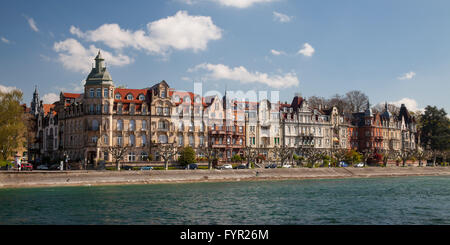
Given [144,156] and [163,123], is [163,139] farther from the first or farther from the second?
[144,156]

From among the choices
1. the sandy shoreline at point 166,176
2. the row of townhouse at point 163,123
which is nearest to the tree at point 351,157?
the sandy shoreline at point 166,176

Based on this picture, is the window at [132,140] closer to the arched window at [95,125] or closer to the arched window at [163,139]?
the arched window at [163,139]

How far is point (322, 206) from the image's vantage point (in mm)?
40844

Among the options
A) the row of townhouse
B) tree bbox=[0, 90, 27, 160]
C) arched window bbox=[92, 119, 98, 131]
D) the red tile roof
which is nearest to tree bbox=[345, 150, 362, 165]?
the row of townhouse

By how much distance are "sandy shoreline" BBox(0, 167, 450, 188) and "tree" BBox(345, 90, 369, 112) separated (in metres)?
42.9

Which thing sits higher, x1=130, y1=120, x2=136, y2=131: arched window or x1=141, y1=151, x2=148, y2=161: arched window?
x1=130, y1=120, x2=136, y2=131: arched window

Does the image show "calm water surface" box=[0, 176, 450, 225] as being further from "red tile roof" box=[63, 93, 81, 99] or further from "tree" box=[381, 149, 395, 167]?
"tree" box=[381, 149, 395, 167]

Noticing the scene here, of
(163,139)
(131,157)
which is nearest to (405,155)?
(163,139)

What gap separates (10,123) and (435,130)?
398 feet

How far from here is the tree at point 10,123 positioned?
65812mm

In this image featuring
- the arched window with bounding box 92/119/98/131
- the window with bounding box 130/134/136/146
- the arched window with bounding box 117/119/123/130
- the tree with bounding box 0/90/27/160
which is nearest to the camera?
the tree with bounding box 0/90/27/160

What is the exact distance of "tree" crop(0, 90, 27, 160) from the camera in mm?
65812
